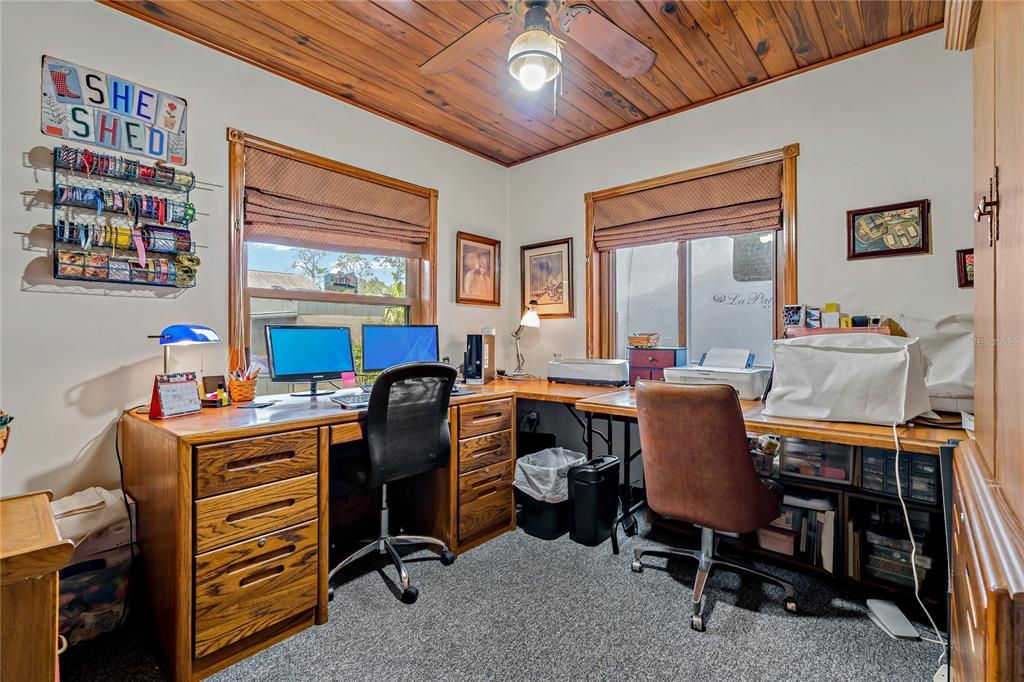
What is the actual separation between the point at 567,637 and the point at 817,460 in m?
1.33

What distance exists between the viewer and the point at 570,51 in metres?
2.25

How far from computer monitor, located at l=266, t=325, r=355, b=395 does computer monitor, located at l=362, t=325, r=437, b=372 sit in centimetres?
10

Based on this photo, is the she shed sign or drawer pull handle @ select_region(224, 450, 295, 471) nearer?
drawer pull handle @ select_region(224, 450, 295, 471)

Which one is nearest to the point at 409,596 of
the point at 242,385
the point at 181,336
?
the point at 242,385

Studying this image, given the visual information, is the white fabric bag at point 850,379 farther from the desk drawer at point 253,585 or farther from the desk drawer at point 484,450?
the desk drawer at point 253,585

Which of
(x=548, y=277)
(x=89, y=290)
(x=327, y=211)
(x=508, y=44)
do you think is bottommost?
(x=89, y=290)

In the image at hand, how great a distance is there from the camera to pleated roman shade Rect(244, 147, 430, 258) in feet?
7.92

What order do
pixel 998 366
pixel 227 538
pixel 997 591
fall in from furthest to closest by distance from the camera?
pixel 227 538, pixel 998 366, pixel 997 591

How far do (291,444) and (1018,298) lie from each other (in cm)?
190

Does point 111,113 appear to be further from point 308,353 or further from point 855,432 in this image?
point 855,432

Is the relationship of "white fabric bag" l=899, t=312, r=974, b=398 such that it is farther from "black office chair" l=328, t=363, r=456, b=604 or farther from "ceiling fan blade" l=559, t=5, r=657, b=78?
"black office chair" l=328, t=363, r=456, b=604

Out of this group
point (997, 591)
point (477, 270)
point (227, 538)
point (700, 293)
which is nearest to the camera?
point (997, 591)

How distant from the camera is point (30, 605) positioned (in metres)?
0.81

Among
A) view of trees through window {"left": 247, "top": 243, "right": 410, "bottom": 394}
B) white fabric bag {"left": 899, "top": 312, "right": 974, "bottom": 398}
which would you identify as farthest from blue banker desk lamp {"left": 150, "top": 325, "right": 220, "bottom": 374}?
white fabric bag {"left": 899, "top": 312, "right": 974, "bottom": 398}
